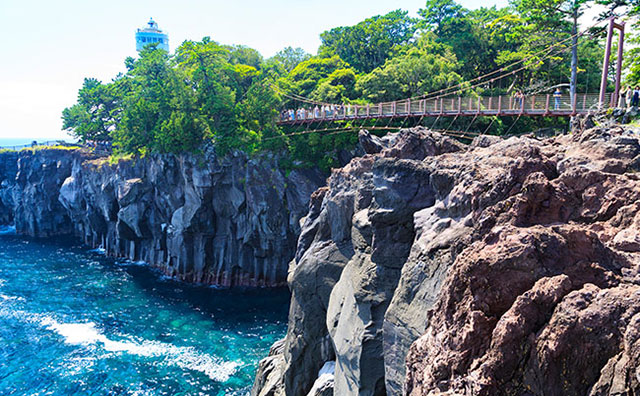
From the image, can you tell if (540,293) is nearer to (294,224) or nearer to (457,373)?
(457,373)

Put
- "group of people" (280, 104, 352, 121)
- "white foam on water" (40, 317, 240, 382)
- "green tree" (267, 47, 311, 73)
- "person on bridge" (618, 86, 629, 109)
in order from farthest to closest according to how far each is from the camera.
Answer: "green tree" (267, 47, 311, 73) < "group of people" (280, 104, 352, 121) < "white foam on water" (40, 317, 240, 382) < "person on bridge" (618, 86, 629, 109)

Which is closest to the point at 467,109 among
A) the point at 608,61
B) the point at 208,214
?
the point at 608,61

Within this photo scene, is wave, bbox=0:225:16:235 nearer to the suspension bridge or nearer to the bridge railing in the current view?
the suspension bridge

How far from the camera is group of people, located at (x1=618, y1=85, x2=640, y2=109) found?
19.0m

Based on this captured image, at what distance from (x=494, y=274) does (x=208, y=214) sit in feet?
133

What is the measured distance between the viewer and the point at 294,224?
42.9m

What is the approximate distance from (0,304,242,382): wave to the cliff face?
500 inches

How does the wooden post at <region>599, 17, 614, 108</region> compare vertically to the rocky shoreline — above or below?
above

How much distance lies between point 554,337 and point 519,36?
3924 centimetres

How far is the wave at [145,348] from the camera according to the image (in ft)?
93.5

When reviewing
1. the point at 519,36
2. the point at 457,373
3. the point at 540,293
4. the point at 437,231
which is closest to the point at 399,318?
the point at 437,231

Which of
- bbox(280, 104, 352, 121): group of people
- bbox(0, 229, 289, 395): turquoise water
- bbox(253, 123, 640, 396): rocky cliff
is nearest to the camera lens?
bbox(253, 123, 640, 396): rocky cliff

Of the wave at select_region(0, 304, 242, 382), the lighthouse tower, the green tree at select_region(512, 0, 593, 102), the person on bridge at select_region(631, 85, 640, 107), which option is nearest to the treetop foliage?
the green tree at select_region(512, 0, 593, 102)

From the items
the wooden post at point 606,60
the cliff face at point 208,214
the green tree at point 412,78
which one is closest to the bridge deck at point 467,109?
the green tree at point 412,78
